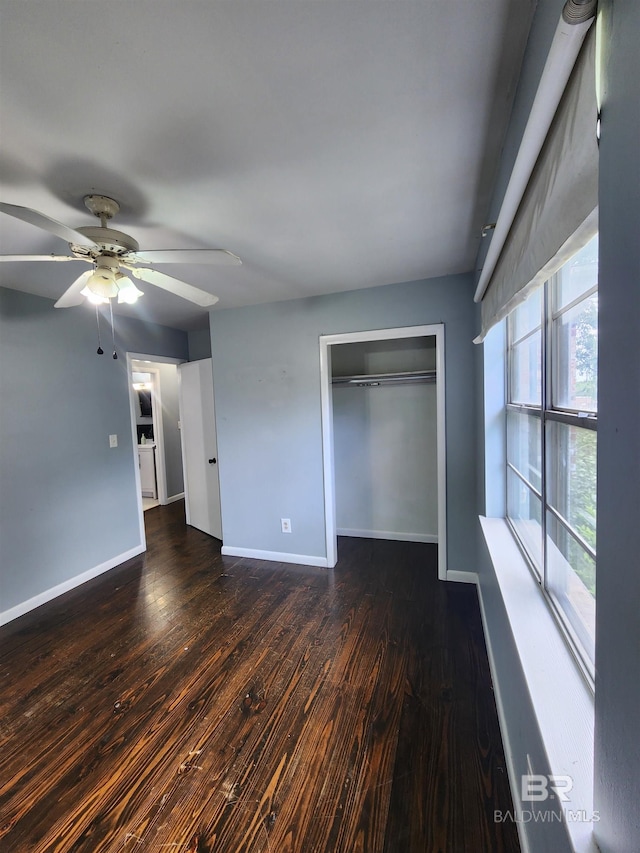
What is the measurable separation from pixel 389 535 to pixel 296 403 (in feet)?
5.86

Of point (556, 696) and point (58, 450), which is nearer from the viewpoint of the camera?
point (556, 696)

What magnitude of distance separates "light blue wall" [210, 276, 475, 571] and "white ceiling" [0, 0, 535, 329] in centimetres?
89

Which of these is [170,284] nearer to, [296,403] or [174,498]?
[296,403]

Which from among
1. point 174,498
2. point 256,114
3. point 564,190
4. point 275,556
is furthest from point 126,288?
point 174,498

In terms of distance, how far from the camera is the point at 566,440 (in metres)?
1.13

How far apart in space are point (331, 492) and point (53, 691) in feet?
7.04

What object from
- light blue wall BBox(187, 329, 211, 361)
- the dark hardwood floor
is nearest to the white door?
light blue wall BBox(187, 329, 211, 361)

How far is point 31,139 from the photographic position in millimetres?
1146

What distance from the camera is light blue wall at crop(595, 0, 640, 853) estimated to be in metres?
0.45

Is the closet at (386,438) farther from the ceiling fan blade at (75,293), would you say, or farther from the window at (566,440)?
the ceiling fan blade at (75,293)

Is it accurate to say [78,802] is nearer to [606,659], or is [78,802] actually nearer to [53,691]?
[53,691]

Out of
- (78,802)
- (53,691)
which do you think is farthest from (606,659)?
(53,691)

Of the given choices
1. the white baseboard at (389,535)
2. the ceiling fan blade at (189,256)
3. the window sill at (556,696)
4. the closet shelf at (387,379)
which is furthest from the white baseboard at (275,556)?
the ceiling fan blade at (189,256)

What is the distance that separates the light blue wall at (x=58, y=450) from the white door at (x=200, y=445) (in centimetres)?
70
